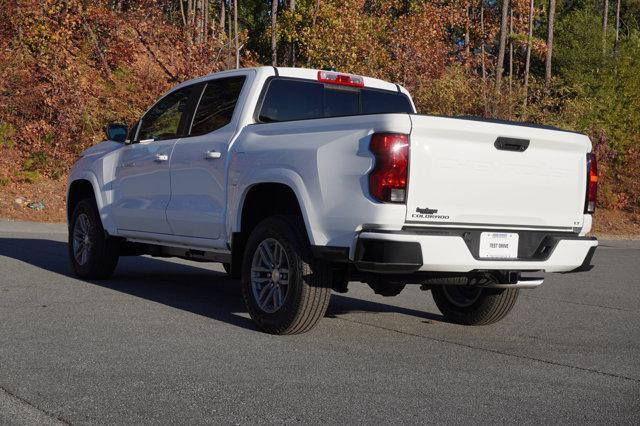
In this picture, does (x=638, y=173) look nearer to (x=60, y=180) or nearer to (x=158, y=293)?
(x=60, y=180)

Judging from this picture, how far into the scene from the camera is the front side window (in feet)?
28.8

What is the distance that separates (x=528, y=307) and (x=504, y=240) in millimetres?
2961

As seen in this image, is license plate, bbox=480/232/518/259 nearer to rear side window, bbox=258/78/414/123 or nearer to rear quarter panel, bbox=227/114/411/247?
rear quarter panel, bbox=227/114/411/247

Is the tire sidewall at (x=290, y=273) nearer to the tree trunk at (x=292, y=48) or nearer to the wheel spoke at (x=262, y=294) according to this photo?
the wheel spoke at (x=262, y=294)

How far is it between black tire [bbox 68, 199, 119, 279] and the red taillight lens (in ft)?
15.0

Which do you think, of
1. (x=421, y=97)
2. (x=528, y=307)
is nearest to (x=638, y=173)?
(x=421, y=97)

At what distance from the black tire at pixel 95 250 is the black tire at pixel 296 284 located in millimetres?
3347

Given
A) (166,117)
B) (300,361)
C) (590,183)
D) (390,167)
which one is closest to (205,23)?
(166,117)

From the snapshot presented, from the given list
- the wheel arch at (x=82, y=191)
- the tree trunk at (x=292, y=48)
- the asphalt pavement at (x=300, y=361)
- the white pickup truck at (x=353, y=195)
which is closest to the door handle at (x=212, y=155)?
the white pickup truck at (x=353, y=195)

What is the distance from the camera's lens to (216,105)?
8242 millimetres

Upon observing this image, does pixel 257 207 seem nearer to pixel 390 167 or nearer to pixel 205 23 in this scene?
pixel 390 167

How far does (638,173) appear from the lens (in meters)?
34.1

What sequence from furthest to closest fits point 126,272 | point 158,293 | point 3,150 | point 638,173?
1. point 638,173
2. point 3,150
3. point 126,272
4. point 158,293

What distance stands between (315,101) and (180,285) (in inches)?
122
